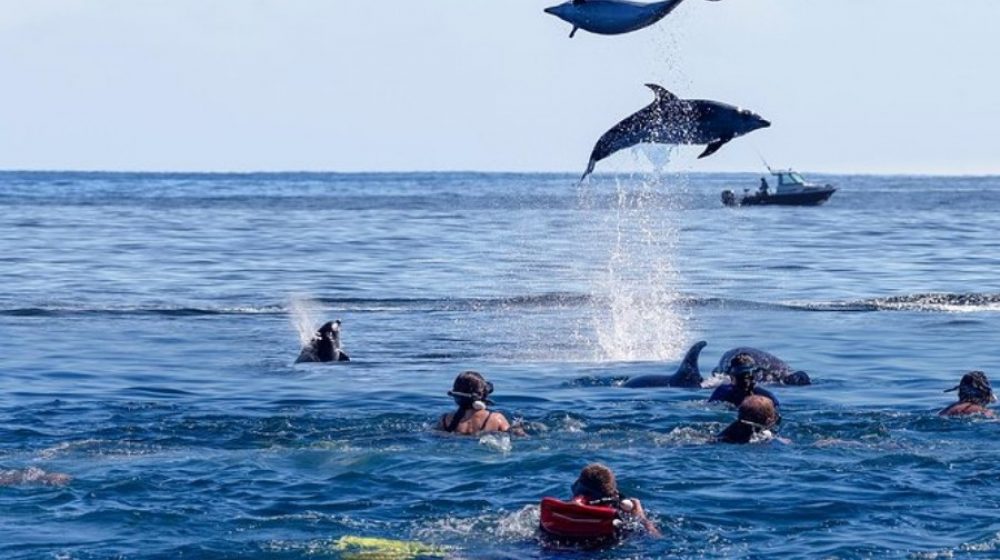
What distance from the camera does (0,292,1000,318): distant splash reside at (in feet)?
121

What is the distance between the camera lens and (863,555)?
1423cm

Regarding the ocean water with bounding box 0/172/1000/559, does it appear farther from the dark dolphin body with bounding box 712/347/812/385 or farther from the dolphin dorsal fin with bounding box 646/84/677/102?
the dolphin dorsal fin with bounding box 646/84/677/102

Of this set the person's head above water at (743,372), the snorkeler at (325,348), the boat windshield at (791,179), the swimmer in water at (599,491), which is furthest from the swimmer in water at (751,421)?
the boat windshield at (791,179)

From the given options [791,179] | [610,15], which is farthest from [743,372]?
[791,179]

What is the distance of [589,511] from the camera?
13.9 meters

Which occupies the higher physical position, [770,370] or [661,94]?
[661,94]

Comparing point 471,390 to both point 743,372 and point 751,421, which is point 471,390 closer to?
point 751,421

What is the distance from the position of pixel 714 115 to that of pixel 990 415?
4871 mm

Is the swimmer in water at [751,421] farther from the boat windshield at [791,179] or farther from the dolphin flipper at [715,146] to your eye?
the boat windshield at [791,179]

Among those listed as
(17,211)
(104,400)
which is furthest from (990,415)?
(17,211)

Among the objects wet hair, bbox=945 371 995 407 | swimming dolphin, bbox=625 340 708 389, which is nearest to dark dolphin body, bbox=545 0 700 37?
wet hair, bbox=945 371 995 407

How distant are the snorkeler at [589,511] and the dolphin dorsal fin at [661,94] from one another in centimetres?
566

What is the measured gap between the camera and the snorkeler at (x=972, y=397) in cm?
2000

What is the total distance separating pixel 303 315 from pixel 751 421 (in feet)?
62.6
